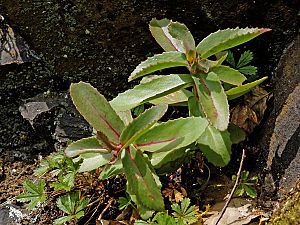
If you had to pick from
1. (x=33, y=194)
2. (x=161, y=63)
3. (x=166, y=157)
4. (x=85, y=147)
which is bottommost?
(x=33, y=194)

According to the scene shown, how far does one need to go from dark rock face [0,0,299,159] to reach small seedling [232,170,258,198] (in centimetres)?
50

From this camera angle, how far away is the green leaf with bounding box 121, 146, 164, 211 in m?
1.90

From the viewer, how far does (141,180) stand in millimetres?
1900

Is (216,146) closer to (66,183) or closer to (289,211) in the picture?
(289,211)

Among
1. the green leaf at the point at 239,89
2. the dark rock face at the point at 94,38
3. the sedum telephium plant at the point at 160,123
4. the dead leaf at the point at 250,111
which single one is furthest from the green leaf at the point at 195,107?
the dark rock face at the point at 94,38

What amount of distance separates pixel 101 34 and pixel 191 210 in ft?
2.74

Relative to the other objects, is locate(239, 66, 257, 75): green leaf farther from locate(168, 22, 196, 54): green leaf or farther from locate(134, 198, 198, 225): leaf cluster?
locate(134, 198, 198, 225): leaf cluster

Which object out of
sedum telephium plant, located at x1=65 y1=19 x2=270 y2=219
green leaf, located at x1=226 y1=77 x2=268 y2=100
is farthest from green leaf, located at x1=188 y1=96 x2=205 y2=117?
green leaf, located at x1=226 y1=77 x2=268 y2=100

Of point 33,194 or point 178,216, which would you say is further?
point 33,194

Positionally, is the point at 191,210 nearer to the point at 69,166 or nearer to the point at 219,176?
the point at 219,176

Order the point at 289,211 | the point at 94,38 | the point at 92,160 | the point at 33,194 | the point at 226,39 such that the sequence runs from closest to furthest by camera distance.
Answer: the point at 289,211 → the point at 226,39 → the point at 92,160 → the point at 33,194 → the point at 94,38

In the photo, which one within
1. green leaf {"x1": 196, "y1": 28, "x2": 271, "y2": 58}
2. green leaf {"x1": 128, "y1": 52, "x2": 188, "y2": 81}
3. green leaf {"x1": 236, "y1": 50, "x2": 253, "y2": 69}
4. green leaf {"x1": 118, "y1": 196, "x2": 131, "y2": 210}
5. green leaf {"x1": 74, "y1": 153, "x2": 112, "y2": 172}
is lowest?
green leaf {"x1": 118, "y1": 196, "x2": 131, "y2": 210}

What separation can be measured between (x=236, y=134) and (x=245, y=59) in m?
0.32

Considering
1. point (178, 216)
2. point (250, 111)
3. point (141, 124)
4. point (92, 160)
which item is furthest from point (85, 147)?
point (250, 111)
